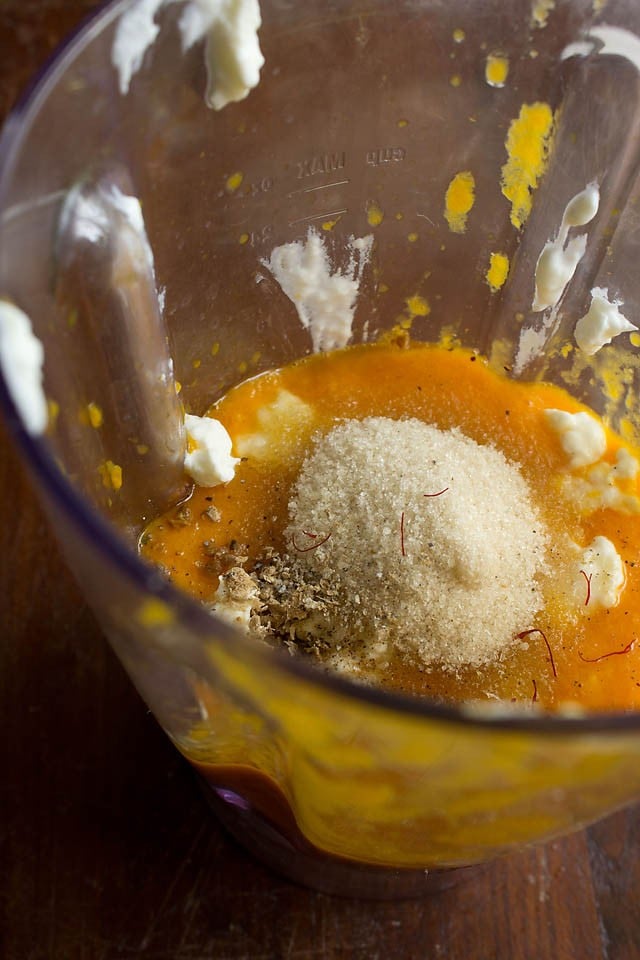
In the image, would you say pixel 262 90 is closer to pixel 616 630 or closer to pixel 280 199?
pixel 280 199

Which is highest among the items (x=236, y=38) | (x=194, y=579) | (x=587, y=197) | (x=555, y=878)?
(x=236, y=38)

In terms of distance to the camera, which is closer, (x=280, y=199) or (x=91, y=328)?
(x=91, y=328)

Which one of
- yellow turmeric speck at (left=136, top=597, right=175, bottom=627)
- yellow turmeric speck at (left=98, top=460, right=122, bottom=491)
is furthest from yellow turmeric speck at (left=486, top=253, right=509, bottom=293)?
yellow turmeric speck at (left=136, top=597, right=175, bottom=627)

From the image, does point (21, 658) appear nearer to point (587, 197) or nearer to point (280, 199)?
point (280, 199)

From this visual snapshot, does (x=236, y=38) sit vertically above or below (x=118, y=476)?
above

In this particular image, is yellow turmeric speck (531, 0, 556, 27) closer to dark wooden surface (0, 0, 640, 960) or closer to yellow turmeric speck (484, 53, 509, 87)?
yellow turmeric speck (484, 53, 509, 87)

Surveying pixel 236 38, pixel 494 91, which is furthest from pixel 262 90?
pixel 494 91

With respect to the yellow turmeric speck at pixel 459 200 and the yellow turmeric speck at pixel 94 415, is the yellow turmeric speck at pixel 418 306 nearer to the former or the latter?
the yellow turmeric speck at pixel 459 200
